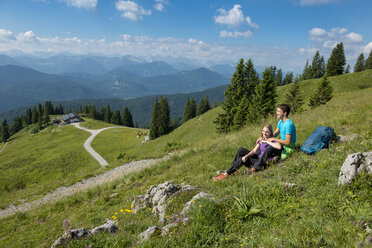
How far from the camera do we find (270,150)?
22.1 feet

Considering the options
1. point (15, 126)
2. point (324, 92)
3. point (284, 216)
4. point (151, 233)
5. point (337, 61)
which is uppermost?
point (337, 61)

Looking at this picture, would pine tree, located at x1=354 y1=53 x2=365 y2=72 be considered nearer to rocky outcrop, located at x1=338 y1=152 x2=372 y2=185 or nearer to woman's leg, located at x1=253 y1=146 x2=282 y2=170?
woman's leg, located at x1=253 y1=146 x2=282 y2=170

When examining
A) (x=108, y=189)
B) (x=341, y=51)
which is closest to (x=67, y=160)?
(x=108, y=189)

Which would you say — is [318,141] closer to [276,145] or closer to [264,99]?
[276,145]

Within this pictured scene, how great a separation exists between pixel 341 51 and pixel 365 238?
260ft

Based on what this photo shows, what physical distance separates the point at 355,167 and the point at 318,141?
3008 millimetres

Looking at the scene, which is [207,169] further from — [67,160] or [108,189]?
[67,160]

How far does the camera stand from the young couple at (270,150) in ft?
21.5

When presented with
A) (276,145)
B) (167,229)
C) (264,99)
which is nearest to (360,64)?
(264,99)

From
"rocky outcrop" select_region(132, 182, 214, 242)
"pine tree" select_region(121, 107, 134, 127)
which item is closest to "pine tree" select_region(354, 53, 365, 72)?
"rocky outcrop" select_region(132, 182, 214, 242)

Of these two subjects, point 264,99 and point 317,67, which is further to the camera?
point 317,67

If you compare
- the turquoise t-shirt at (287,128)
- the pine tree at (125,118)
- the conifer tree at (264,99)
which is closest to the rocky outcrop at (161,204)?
Answer: the turquoise t-shirt at (287,128)

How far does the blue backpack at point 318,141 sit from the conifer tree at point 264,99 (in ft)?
64.2

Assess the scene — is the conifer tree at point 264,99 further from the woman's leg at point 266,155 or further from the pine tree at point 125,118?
the pine tree at point 125,118
